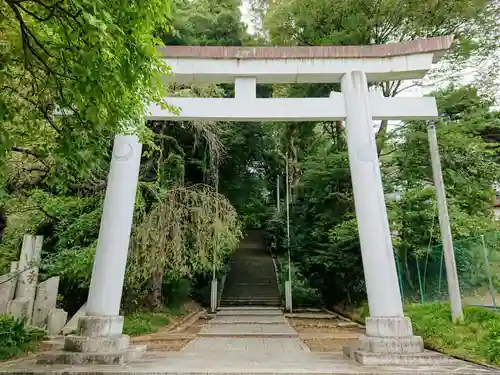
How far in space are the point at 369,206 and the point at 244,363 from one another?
9.63 feet

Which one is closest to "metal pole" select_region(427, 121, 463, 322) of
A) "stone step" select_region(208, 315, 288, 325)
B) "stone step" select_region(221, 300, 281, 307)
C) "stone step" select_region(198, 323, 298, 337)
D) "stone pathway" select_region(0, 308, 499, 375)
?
"stone pathway" select_region(0, 308, 499, 375)

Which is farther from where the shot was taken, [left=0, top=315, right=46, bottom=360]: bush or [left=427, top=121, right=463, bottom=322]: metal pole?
[left=427, top=121, right=463, bottom=322]: metal pole

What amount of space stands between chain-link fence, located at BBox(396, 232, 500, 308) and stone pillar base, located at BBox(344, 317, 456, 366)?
2.35 meters

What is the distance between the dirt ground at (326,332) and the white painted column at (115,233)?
3.61 metres

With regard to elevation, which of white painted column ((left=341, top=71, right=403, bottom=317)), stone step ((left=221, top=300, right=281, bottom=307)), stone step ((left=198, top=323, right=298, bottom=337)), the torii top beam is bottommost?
stone step ((left=198, top=323, right=298, bottom=337))

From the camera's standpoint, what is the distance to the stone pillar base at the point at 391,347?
4824 millimetres

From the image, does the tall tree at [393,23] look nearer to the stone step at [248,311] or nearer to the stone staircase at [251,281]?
the stone step at [248,311]

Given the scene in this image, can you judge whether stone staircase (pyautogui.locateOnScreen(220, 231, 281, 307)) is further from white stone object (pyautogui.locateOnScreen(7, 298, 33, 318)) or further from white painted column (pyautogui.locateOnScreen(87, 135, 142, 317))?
white painted column (pyautogui.locateOnScreen(87, 135, 142, 317))

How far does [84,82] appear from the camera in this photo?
306 cm

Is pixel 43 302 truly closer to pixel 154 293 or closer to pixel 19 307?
pixel 19 307

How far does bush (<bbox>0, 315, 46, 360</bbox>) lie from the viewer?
18.4 ft

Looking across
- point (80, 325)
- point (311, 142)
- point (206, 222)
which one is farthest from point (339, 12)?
point (80, 325)

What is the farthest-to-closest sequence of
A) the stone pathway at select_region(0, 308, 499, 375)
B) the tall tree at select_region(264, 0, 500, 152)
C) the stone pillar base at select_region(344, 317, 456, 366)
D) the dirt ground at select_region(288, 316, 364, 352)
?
1. the tall tree at select_region(264, 0, 500, 152)
2. the dirt ground at select_region(288, 316, 364, 352)
3. the stone pillar base at select_region(344, 317, 456, 366)
4. the stone pathway at select_region(0, 308, 499, 375)

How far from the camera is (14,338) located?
596cm
